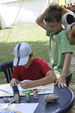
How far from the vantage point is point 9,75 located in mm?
3064

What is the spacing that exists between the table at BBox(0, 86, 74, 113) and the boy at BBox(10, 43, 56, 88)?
230 mm

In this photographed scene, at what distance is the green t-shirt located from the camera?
239cm

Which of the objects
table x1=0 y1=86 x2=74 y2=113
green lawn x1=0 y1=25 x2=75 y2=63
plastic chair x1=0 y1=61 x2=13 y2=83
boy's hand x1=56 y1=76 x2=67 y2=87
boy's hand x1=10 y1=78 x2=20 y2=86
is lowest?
green lawn x1=0 y1=25 x2=75 y2=63

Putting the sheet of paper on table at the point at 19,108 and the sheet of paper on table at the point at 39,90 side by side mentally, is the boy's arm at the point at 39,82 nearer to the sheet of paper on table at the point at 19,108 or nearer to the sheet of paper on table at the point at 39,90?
the sheet of paper on table at the point at 39,90

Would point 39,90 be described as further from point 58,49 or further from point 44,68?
point 58,49

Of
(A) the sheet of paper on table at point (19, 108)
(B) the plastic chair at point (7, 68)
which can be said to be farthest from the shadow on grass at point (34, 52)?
(A) the sheet of paper on table at point (19, 108)

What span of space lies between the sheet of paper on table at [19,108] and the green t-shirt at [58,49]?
0.76 metres

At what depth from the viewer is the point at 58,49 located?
2562mm

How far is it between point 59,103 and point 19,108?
34 cm

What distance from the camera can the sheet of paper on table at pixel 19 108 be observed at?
1.78 meters

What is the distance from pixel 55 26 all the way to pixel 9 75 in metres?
1.07

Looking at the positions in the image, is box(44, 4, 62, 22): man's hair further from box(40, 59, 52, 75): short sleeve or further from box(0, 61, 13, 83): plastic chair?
box(0, 61, 13, 83): plastic chair

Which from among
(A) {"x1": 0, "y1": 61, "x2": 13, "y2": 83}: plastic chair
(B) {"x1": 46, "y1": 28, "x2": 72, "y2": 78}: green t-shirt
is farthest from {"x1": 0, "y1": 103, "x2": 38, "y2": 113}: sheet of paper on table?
(A) {"x1": 0, "y1": 61, "x2": 13, "y2": 83}: plastic chair

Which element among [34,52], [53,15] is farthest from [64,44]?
[34,52]
